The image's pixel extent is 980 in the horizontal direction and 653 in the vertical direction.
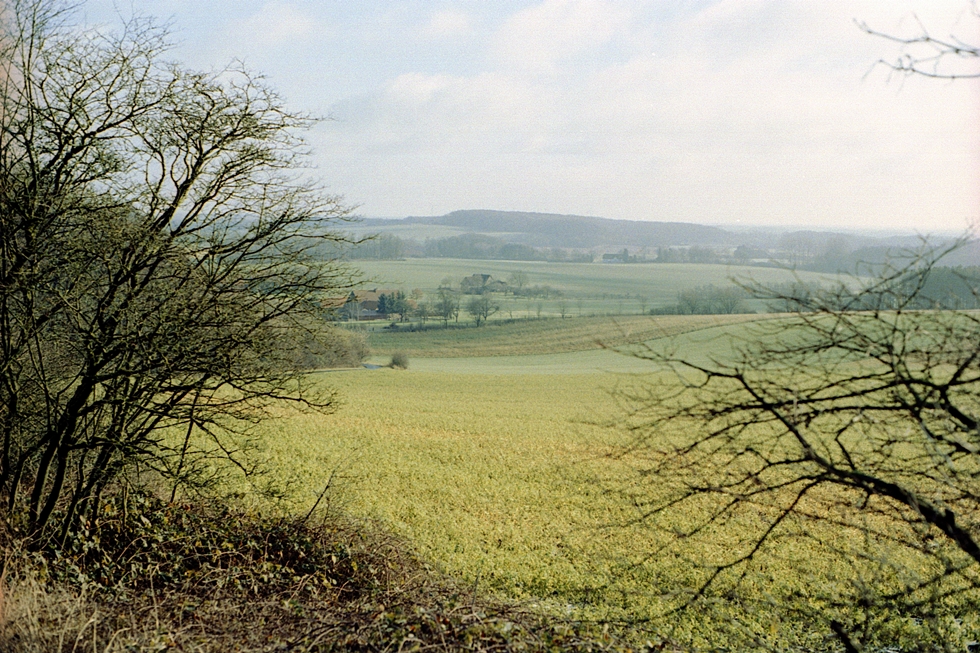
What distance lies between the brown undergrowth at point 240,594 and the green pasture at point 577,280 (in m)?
69.3

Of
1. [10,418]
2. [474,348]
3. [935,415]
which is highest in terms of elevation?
[935,415]

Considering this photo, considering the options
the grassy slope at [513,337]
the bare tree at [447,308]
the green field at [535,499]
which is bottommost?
the grassy slope at [513,337]

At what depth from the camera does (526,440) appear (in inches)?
1063

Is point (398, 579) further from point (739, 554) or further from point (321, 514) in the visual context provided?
point (739, 554)

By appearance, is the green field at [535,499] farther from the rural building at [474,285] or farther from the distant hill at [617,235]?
the distant hill at [617,235]

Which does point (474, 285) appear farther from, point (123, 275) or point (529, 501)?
point (123, 275)

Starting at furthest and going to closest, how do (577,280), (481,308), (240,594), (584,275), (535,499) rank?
(584,275) → (577,280) → (481,308) → (535,499) → (240,594)

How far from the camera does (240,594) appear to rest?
9.28 metres

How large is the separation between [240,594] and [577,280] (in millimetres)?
A: 120799

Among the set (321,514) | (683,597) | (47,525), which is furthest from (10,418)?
(683,597)

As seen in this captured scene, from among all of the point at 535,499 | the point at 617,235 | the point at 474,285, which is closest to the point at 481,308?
the point at 474,285

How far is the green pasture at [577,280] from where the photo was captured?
311 feet

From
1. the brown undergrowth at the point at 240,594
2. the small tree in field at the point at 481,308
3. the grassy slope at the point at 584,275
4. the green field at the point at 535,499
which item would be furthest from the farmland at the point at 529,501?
the grassy slope at the point at 584,275

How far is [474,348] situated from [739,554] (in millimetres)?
55877
